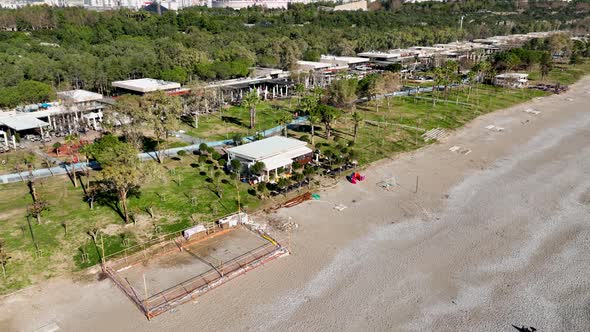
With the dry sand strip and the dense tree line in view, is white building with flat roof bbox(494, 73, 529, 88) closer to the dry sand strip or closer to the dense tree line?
the dense tree line

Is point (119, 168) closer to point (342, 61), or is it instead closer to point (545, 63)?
point (342, 61)

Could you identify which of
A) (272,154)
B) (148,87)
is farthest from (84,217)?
(148,87)

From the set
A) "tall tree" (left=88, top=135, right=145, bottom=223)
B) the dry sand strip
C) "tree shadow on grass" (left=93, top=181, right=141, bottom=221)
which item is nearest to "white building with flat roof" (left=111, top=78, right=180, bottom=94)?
"tall tree" (left=88, top=135, right=145, bottom=223)

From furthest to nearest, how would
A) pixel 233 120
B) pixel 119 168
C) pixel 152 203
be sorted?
pixel 233 120 → pixel 152 203 → pixel 119 168

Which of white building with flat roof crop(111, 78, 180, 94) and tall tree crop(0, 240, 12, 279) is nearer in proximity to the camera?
tall tree crop(0, 240, 12, 279)

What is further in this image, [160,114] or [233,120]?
[233,120]

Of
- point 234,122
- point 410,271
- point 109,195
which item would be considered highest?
point 234,122

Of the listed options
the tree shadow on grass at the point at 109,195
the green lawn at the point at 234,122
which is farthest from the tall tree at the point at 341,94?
the tree shadow on grass at the point at 109,195
